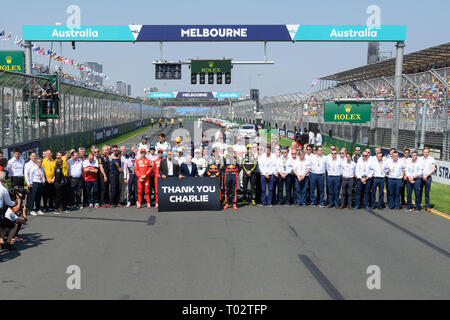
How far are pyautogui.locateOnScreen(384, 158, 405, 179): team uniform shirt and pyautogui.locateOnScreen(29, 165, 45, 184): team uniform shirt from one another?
31.2ft

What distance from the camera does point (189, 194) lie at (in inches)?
482

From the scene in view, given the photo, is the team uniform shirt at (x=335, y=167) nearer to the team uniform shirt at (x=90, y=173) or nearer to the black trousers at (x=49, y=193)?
the team uniform shirt at (x=90, y=173)

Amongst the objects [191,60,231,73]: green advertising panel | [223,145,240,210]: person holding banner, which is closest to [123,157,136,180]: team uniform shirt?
[223,145,240,210]: person holding banner

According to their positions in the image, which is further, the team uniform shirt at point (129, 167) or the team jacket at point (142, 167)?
the team uniform shirt at point (129, 167)

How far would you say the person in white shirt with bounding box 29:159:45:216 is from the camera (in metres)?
11.5

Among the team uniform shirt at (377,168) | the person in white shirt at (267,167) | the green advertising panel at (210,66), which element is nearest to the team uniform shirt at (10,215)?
the person in white shirt at (267,167)

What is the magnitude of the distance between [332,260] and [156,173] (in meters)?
6.53

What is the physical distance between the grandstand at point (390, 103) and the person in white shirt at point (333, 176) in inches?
289

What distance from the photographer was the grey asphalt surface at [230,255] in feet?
20.9

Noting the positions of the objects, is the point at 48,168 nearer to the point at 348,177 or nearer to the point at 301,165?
the point at 301,165

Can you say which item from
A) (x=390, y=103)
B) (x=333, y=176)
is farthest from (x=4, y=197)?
(x=390, y=103)

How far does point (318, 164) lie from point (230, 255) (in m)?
5.82
